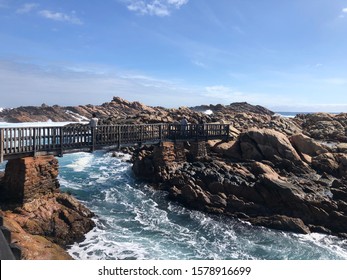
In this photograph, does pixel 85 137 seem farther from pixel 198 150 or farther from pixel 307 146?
pixel 307 146

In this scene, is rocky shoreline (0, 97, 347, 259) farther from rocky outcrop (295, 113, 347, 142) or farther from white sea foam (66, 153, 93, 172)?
rocky outcrop (295, 113, 347, 142)

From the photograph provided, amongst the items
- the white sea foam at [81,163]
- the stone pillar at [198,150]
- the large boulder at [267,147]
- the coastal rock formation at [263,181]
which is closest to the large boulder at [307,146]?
the coastal rock formation at [263,181]

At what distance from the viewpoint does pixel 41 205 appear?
1602 cm

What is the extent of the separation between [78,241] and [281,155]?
17.8m

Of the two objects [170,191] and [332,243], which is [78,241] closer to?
[170,191]

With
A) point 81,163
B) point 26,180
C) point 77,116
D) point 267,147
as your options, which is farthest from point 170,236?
point 77,116

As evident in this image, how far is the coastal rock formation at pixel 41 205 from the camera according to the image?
1478 cm

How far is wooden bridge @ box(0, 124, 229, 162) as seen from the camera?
15.7 m

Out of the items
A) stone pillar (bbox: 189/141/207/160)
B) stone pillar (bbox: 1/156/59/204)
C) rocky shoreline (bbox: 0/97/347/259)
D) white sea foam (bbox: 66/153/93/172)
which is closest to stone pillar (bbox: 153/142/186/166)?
rocky shoreline (bbox: 0/97/347/259)

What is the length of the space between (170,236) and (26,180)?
819cm

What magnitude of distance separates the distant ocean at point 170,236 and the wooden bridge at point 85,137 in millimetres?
4054

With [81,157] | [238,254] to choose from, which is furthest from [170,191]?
[81,157]
